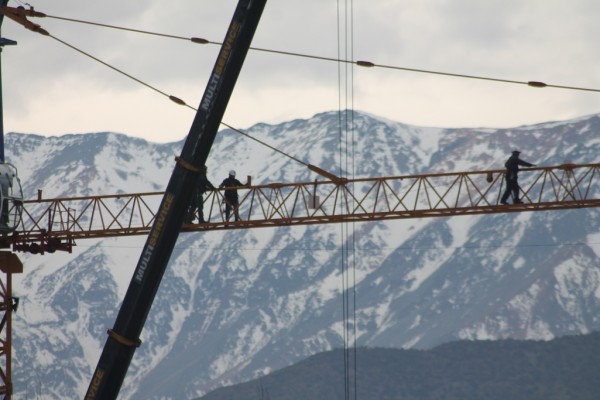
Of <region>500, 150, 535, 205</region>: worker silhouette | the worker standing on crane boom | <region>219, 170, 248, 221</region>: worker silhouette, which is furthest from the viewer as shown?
<region>219, 170, 248, 221</region>: worker silhouette

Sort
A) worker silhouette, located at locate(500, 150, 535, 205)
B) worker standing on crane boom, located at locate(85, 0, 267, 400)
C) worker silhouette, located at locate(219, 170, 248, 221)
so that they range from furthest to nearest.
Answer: worker silhouette, located at locate(219, 170, 248, 221) → worker silhouette, located at locate(500, 150, 535, 205) → worker standing on crane boom, located at locate(85, 0, 267, 400)

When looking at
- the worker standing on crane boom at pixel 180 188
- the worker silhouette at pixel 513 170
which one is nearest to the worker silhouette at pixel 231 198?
the worker silhouette at pixel 513 170

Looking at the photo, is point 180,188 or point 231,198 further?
point 231,198

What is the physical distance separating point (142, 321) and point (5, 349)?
92.3 feet

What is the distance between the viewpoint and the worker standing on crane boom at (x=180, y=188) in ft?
113

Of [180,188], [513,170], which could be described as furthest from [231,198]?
[180,188]

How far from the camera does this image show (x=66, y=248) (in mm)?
66438

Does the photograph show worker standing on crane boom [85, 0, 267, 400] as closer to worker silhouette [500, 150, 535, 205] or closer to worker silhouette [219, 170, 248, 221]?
worker silhouette [500, 150, 535, 205]

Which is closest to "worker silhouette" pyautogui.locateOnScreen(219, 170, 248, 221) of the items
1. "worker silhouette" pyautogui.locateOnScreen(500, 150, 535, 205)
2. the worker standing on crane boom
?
"worker silhouette" pyautogui.locateOnScreen(500, 150, 535, 205)

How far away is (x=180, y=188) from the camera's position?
114 ft

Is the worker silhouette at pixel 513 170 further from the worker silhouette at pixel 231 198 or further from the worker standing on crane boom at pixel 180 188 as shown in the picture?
the worker standing on crane boom at pixel 180 188

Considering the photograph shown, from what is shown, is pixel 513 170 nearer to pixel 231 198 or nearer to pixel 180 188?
pixel 231 198

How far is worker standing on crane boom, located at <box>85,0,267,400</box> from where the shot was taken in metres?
34.6

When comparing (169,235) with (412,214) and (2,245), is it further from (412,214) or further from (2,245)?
(412,214)
